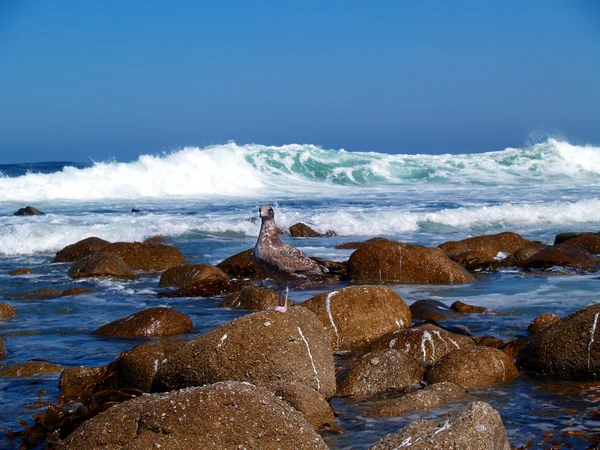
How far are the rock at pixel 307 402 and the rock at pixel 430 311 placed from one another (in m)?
3.92

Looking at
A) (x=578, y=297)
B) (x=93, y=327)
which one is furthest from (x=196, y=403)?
(x=578, y=297)

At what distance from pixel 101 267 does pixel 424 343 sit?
7622mm

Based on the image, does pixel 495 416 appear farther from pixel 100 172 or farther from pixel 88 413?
pixel 100 172

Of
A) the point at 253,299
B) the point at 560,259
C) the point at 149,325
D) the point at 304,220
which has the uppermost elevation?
the point at 304,220

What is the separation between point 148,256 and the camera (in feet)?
47.3

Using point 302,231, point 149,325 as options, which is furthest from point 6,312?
point 302,231

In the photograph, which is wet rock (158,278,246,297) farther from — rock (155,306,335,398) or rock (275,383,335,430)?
rock (275,383,335,430)

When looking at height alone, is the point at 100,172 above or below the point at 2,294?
above

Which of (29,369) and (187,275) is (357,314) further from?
(187,275)

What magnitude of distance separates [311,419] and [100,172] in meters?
30.6

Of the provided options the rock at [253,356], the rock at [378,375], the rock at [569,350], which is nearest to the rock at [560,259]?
the rock at [569,350]

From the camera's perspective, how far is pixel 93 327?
30.6ft

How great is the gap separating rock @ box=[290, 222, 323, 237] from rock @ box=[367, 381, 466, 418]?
1317 cm

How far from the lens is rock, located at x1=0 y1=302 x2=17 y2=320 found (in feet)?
32.6
